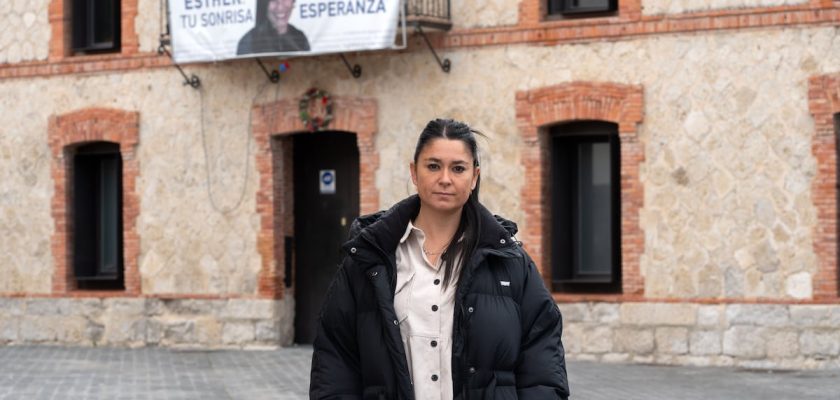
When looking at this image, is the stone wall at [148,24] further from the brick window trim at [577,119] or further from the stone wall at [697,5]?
the stone wall at [697,5]

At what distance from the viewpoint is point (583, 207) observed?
67.0 ft

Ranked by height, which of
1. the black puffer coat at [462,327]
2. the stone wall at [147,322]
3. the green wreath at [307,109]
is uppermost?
the green wreath at [307,109]

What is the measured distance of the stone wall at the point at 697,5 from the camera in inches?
738

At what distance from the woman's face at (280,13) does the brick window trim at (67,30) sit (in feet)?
9.18

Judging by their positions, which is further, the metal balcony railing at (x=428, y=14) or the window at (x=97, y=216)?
the window at (x=97, y=216)

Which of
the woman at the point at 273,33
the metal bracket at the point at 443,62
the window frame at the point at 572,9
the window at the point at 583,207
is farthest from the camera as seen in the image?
the woman at the point at 273,33

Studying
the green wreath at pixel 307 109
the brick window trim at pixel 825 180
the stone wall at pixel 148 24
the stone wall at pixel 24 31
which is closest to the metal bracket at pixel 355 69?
the green wreath at pixel 307 109

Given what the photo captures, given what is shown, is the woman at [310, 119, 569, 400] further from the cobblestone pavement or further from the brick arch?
the brick arch

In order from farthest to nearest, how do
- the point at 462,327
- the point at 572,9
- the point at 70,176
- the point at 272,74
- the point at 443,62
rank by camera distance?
the point at 70,176 → the point at 272,74 → the point at 443,62 → the point at 572,9 → the point at 462,327

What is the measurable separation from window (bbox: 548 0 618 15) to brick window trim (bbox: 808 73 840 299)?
2760mm

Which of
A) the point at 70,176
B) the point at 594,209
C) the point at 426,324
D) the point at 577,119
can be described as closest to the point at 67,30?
the point at 70,176

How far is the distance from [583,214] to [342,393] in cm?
1524

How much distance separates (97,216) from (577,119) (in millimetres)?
7882

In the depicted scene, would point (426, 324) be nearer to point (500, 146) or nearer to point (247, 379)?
point (247, 379)
